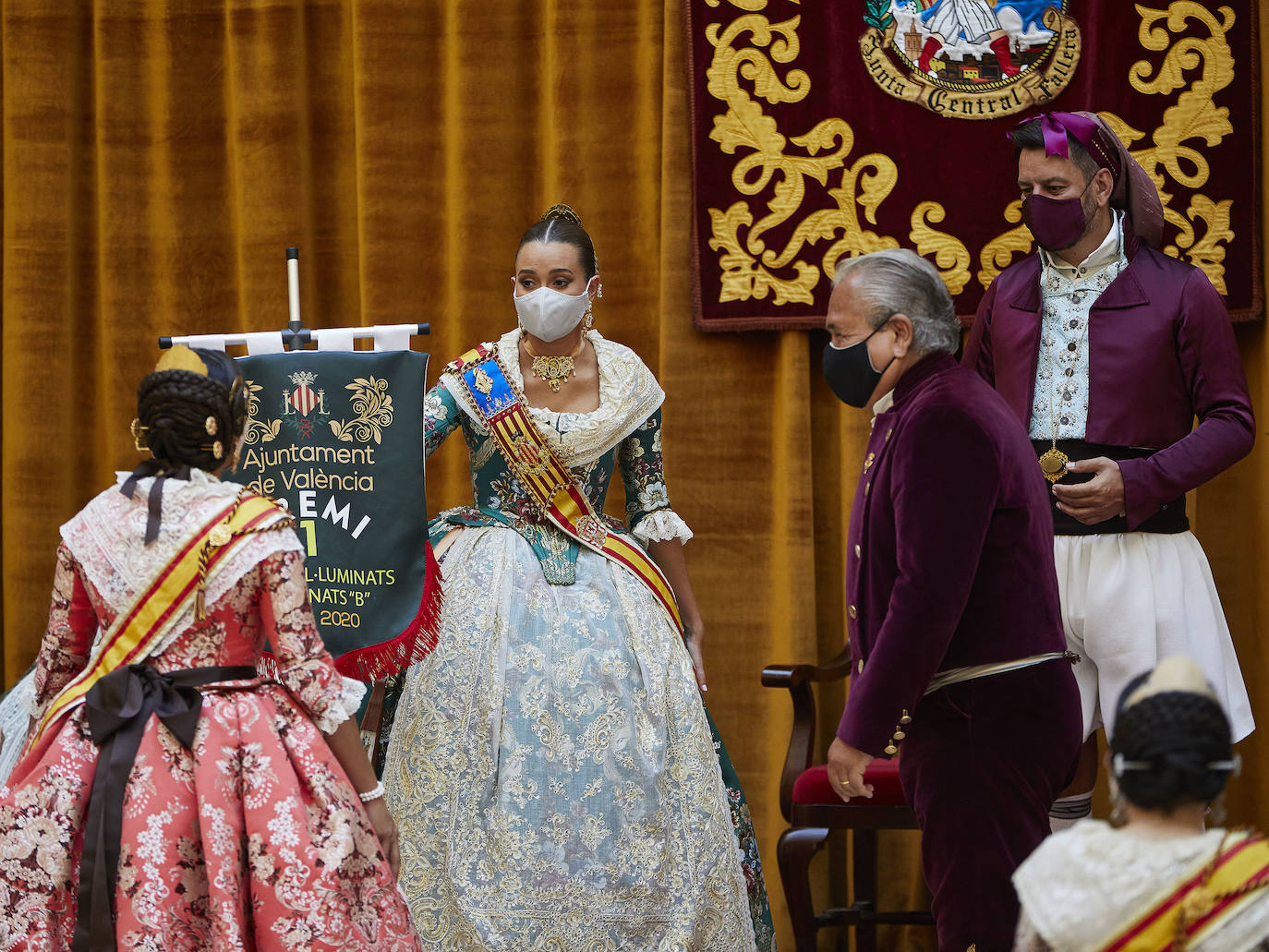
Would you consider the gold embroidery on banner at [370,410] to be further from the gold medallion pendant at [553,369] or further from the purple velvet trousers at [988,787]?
the purple velvet trousers at [988,787]

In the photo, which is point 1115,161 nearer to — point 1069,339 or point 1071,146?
point 1071,146

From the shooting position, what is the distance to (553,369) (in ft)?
10.6

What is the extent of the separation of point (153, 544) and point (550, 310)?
116cm

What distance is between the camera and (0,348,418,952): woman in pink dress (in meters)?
2.15

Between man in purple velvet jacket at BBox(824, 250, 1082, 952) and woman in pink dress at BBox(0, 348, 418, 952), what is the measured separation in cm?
83

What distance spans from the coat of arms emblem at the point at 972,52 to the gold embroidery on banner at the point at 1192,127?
238 mm

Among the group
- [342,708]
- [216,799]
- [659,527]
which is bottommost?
[216,799]

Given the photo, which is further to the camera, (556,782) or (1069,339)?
(1069,339)

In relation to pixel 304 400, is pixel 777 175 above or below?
above

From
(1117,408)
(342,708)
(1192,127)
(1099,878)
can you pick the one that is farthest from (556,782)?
(1192,127)

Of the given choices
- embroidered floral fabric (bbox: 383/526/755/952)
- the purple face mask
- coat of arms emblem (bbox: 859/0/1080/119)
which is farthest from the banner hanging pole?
coat of arms emblem (bbox: 859/0/1080/119)

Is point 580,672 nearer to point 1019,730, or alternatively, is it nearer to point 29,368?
point 1019,730

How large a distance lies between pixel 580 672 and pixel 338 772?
30.9 inches

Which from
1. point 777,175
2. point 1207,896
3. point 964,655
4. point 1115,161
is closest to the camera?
point 1207,896
